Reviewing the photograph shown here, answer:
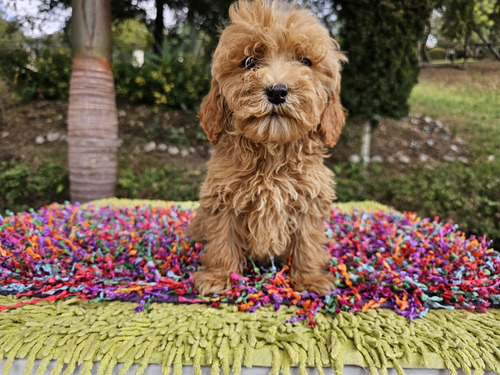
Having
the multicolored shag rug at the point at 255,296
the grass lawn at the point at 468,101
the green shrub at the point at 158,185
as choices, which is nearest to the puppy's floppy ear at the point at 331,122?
the multicolored shag rug at the point at 255,296

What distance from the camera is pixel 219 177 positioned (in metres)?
1.84

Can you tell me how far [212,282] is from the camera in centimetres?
187

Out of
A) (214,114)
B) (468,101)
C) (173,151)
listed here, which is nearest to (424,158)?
(468,101)

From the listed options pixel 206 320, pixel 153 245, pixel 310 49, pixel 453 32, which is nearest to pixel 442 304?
pixel 206 320

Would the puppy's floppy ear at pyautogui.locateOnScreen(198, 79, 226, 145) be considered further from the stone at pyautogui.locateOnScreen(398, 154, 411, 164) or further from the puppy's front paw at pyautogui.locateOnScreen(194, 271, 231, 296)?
the stone at pyautogui.locateOnScreen(398, 154, 411, 164)

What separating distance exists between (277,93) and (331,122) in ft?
1.79

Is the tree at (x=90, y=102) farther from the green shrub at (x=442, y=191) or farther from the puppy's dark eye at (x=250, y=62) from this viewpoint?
the green shrub at (x=442, y=191)

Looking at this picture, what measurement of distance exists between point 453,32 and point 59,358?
546 cm

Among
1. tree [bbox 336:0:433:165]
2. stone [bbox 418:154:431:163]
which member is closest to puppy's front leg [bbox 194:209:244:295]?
tree [bbox 336:0:433:165]

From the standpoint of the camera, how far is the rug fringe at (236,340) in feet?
4.57

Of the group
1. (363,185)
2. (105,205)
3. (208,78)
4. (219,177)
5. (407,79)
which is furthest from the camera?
(208,78)

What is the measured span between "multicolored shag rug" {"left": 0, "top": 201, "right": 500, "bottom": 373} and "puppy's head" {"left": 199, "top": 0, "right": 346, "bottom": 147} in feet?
2.91

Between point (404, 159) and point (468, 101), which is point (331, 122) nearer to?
Answer: point (404, 159)

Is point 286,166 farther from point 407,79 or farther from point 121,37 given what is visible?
point 121,37
